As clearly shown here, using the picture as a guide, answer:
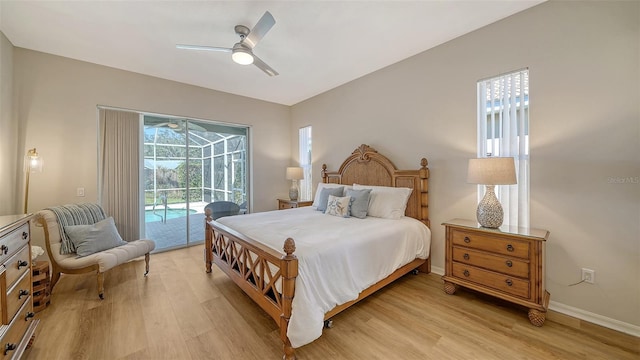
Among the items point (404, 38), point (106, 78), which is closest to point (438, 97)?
point (404, 38)

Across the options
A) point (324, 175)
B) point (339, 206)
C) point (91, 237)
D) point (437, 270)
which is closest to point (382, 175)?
point (339, 206)

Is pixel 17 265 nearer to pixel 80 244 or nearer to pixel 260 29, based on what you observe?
pixel 80 244

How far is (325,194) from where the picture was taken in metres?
3.61

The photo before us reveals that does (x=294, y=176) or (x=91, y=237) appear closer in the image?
(x=91, y=237)

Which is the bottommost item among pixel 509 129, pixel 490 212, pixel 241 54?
pixel 490 212

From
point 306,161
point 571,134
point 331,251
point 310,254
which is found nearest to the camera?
point 310,254

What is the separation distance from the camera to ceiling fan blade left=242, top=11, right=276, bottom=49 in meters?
2.04

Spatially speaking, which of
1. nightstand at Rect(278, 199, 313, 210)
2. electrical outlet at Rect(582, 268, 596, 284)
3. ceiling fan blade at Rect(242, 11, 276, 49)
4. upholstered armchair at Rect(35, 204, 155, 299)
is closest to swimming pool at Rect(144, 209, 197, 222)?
upholstered armchair at Rect(35, 204, 155, 299)

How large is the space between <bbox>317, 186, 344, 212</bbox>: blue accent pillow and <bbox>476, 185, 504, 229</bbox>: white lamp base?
1741 millimetres

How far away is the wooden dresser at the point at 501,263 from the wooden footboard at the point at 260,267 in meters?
1.77

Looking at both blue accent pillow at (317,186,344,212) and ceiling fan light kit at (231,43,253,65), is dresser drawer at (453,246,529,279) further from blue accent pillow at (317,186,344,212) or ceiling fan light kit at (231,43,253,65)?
ceiling fan light kit at (231,43,253,65)

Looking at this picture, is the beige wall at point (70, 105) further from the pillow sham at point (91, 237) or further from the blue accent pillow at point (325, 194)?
the blue accent pillow at point (325, 194)

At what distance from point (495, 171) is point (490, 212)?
1.34ft

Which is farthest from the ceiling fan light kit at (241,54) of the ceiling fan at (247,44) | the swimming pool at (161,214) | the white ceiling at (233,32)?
the swimming pool at (161,214)
